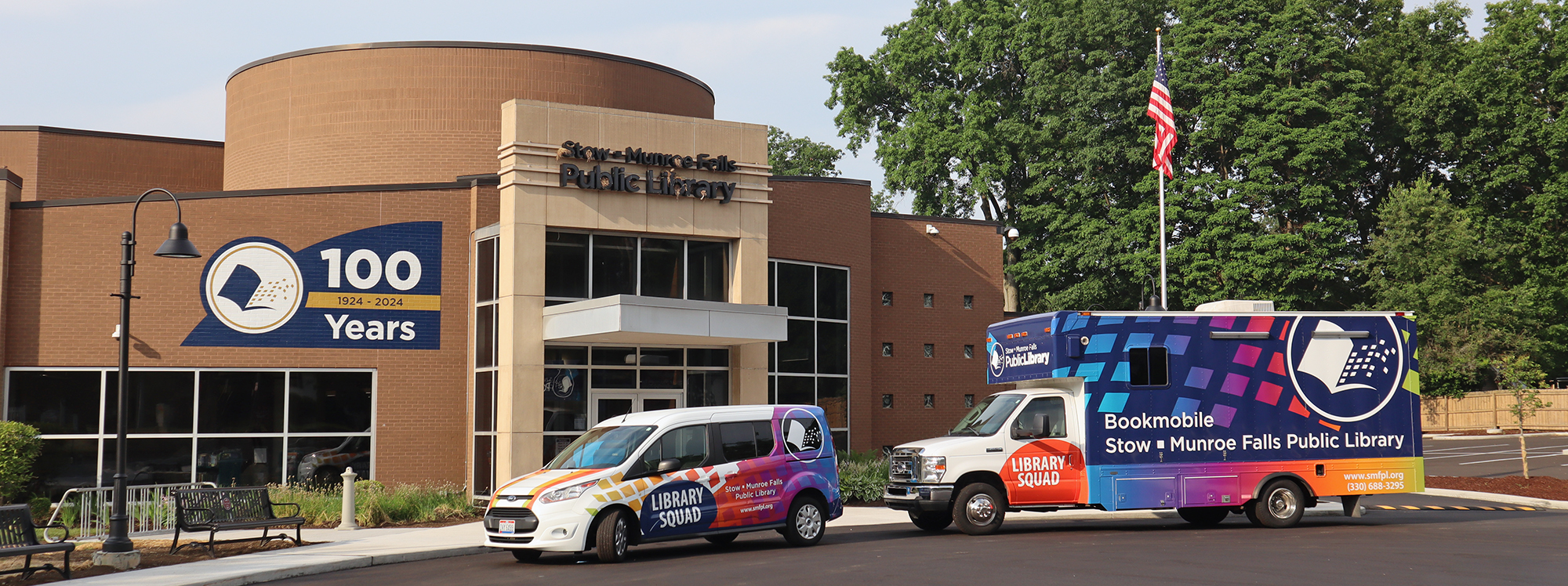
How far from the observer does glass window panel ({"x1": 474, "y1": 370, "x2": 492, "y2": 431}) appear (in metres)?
22.0

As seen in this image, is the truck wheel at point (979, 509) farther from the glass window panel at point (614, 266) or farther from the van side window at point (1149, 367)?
the glass window panel at point (614, 266)

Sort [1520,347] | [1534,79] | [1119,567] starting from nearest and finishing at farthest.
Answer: [1119,567]
[1520,347]
[1534,79]

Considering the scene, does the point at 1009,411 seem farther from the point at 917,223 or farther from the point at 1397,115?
the point at 1397,115

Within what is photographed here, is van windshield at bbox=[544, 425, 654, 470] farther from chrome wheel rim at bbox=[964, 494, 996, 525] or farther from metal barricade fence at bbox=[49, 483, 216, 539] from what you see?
metal barricade fence at bbox=[49, 483, 216, 539]

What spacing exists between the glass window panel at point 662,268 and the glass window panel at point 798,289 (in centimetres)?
259

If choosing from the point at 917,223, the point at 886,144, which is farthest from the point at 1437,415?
the point at 917,223

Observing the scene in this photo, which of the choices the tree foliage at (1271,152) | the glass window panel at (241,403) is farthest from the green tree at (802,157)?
the glass window panel at (241,403)

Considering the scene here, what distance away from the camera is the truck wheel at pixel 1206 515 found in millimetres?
17766

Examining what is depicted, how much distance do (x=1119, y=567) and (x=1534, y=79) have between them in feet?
148

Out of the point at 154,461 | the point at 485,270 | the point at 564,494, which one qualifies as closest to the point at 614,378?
the point at 485,270

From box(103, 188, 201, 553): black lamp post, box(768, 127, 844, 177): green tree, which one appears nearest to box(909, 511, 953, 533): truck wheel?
box(103, 188, 201, 553): black lamp post

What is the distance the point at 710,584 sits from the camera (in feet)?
37.4

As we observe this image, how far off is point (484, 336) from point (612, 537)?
963cm

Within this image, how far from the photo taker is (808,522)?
1527cm
